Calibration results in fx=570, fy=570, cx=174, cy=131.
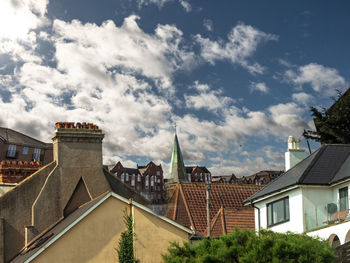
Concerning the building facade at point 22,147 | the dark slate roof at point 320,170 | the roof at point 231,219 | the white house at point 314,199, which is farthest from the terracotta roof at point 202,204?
the building facade at point 22,147

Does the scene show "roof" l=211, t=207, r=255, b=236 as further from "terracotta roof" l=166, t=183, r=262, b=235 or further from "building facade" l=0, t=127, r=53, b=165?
"building facade" l=0, t=127, r=53, b=165

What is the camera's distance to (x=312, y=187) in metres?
30.1

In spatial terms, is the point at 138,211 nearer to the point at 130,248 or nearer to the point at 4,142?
the point at 130,248

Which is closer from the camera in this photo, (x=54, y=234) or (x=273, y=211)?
(x=54, y=234)

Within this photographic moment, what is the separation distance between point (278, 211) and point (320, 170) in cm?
328

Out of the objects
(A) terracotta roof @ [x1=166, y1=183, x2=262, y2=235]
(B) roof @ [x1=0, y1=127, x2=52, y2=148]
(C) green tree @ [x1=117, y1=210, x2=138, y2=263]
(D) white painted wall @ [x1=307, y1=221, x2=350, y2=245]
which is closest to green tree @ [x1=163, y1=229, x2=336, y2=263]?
(C) green tree @ [x1=117, y1=210, x2=138, y2=263]

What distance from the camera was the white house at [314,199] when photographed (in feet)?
91.0

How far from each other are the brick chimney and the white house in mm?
8978

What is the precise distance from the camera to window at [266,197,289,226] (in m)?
31.4

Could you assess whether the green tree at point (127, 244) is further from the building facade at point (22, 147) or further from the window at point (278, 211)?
the building facade at point (22, 147)

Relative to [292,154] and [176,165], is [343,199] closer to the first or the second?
[292,154]

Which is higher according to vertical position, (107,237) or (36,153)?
(36,153)

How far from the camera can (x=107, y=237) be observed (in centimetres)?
2203

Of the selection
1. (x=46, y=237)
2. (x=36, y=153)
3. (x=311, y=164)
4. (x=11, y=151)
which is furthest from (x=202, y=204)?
(x=11, y=151)
